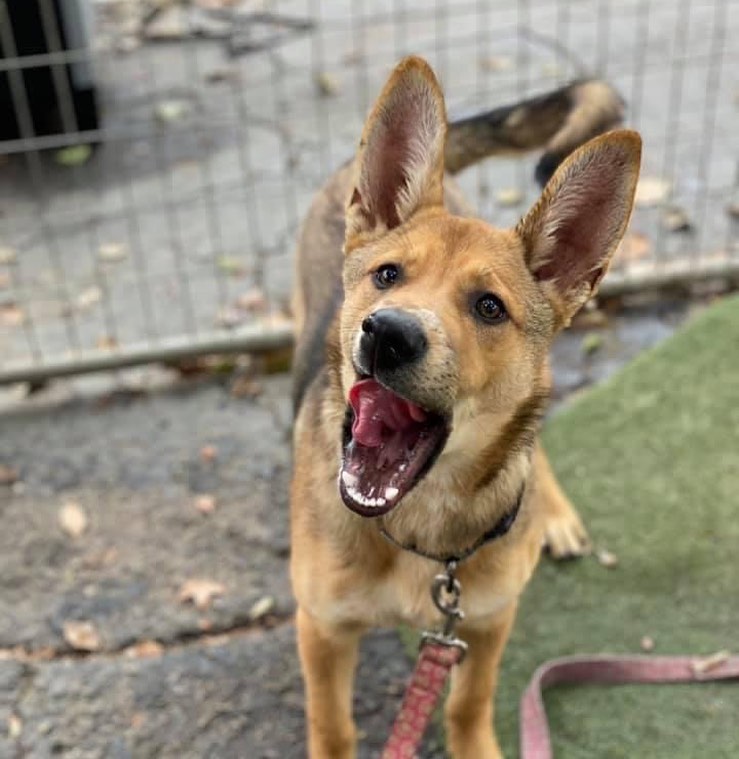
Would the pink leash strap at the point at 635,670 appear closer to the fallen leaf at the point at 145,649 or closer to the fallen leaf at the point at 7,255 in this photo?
the fallen leaf at the point at 145,649

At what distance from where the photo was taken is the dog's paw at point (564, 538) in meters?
3.53

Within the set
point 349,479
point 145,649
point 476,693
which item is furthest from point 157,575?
point 349,479

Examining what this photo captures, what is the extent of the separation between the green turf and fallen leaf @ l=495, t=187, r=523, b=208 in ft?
4.18

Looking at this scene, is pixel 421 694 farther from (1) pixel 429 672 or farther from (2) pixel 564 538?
(2) pixel 564 538

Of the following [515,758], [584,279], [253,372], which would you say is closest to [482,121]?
[584,279]

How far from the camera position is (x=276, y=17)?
24.4 ft

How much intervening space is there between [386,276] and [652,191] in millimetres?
3607

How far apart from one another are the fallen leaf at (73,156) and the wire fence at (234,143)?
0.01 m

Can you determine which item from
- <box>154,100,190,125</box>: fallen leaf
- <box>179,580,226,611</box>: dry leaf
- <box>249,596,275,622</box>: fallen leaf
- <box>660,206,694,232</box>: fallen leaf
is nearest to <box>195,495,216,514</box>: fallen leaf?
<box>179,580,226,611</box>: dry leaf

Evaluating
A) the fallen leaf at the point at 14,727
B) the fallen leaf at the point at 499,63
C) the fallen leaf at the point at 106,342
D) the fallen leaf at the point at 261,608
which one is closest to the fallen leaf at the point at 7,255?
the fallen leaf at the point at 106,342

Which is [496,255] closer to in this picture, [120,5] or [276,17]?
[276,17]

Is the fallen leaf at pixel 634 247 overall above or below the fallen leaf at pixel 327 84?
below

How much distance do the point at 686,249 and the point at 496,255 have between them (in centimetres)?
315

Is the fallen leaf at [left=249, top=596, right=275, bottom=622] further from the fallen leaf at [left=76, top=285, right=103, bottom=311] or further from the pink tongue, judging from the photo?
the fallen leaf at [left=76, top=285, right=103, bottom=311]
